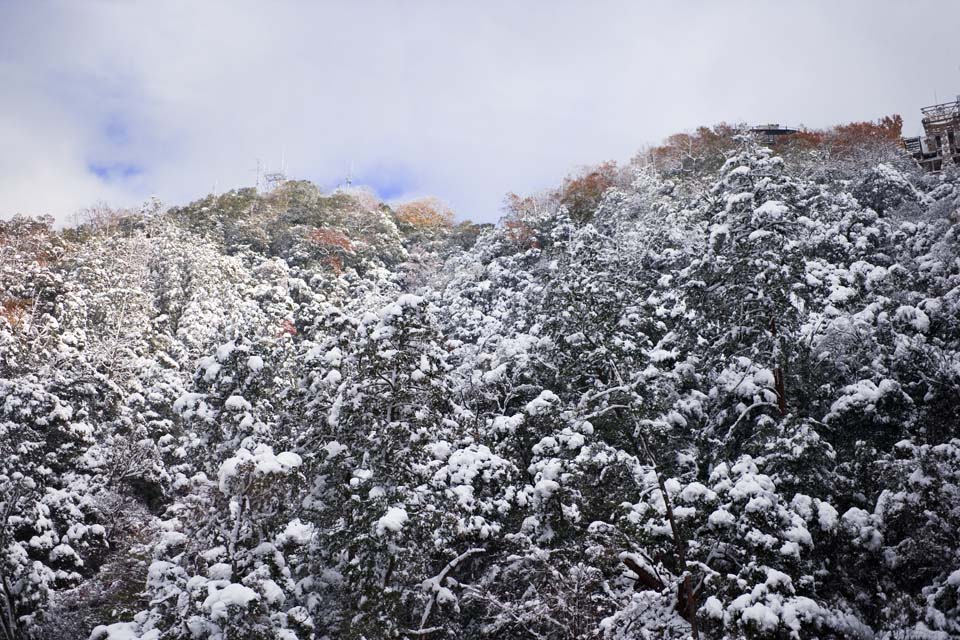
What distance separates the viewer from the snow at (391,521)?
1121cm

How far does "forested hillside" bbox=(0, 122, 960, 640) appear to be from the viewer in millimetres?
10062

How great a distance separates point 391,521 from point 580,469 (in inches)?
150

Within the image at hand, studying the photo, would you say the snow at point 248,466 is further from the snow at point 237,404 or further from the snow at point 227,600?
the snow at point 227,600

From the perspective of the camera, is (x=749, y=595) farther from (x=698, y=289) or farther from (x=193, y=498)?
(x=193, y=498)

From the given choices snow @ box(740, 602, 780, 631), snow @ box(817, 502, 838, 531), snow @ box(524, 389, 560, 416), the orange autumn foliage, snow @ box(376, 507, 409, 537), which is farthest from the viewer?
the orange autumn foliage

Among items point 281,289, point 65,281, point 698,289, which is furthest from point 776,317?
point 65,281

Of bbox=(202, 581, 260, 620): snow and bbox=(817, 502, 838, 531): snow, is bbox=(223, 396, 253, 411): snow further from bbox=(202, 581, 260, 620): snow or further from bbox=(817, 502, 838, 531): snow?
bbox=(817, 502, 838, 531): snow

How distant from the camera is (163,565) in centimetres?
1102

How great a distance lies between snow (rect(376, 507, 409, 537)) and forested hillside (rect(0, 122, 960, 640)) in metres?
0.06

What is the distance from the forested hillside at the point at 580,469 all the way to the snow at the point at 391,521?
64 millimetres

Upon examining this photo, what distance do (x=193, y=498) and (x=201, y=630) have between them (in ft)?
8.46

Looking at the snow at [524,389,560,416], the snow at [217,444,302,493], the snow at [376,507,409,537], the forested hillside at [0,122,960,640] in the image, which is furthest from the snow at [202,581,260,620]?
the snow at [524,389,560,416]

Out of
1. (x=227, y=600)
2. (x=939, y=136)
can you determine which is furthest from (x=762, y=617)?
(x=939, y=136)

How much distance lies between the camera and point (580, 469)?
12141 millimetres
